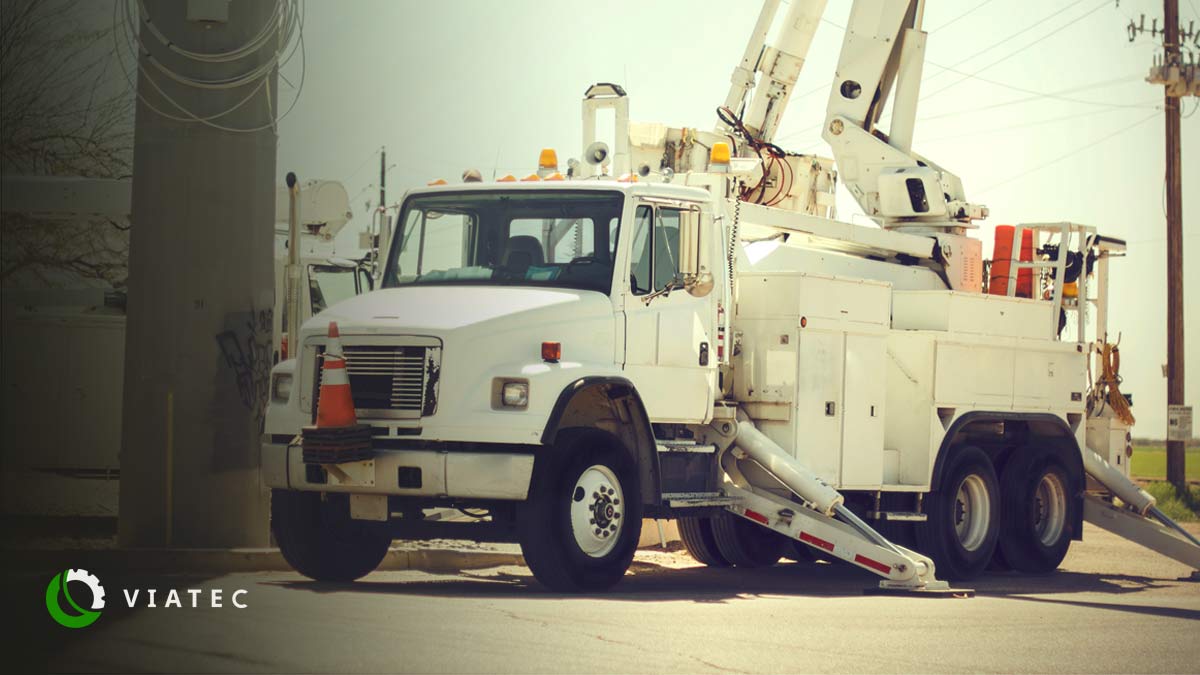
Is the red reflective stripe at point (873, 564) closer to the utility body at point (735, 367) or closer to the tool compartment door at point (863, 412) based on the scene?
the utility body at point (735, 367)

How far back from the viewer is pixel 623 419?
43.7ft

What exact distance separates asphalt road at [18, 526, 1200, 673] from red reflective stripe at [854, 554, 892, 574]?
1.38 feet

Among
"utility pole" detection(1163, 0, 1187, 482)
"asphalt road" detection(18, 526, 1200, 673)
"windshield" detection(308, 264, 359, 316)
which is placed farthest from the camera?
"utility pole" detection(1163, 0, 1187, 482)

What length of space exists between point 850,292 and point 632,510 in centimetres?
348

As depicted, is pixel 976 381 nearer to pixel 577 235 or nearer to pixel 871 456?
pixel 871 456

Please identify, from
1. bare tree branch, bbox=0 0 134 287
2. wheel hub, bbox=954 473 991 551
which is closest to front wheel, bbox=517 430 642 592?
wheel hub, bbox=954 473 991 551

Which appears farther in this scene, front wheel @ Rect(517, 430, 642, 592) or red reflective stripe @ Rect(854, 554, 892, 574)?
red reflective stripe @ Rect(854, 554, 892, 574)

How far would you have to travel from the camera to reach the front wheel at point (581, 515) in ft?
40.7

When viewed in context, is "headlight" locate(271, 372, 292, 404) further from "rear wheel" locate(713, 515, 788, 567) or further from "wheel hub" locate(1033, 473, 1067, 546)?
"wheel hub" locate(1033, 473, 1067, 546)

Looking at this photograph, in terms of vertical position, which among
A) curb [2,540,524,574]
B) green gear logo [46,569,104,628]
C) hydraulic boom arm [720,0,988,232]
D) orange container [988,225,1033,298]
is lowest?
curb [2,540,524,574]

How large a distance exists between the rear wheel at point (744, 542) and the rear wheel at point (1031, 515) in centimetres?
232

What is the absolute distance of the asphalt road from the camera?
8.93m

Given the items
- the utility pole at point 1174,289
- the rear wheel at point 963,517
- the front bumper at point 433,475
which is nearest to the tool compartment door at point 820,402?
the rear wheel at point 963,517

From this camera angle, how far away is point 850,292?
51.0 feet
